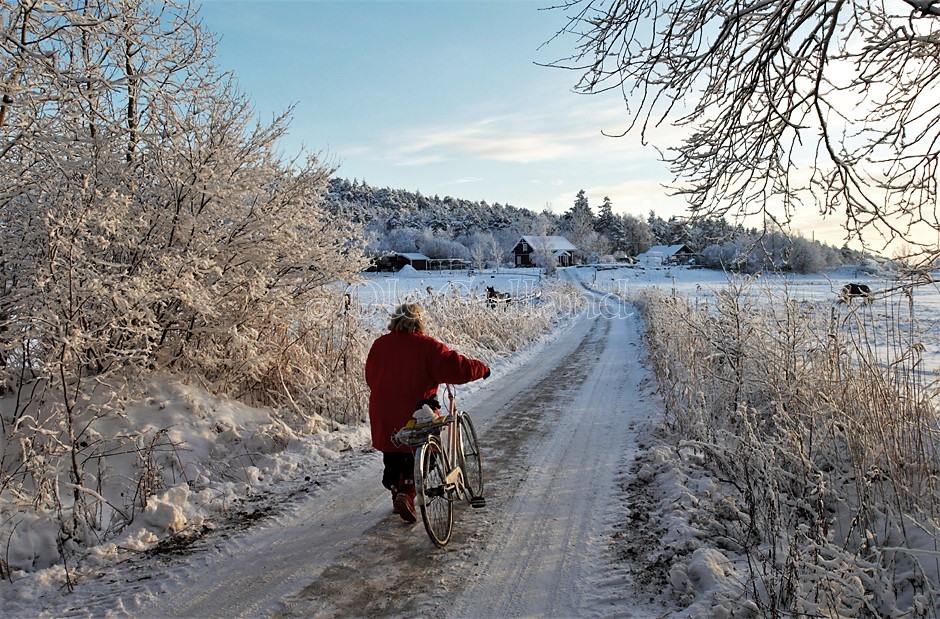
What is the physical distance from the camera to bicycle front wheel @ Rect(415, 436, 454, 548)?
4113 mm

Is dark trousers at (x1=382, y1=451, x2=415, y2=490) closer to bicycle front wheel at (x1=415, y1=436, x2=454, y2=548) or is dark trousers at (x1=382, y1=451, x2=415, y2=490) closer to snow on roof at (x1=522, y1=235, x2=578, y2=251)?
bicycle front wheel at (x1=415, y1=436, x2=454, y2=548)

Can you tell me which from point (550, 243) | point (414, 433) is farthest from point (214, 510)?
point (550, 243)

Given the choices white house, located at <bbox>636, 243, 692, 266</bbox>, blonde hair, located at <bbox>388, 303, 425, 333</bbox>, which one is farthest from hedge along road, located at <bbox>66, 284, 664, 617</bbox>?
white house, located at <bbox>636, 243, 692, 266</bbox>

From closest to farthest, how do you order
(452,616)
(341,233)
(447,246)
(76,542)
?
(452,616)
(76,542)
(341,233)
(447,246)

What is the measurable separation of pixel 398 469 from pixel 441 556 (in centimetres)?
88

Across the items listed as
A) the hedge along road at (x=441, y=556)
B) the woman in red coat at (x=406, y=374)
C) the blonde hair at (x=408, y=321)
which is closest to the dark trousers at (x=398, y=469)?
the woman in red coat at (x=406, y=374)

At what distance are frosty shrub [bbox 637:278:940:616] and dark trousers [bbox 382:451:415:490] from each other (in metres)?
2.39

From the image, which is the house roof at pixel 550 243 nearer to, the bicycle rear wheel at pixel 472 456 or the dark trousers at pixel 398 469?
the bicycle rear wheel at pixel 472 456

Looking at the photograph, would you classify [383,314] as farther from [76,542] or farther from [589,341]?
[589,341]

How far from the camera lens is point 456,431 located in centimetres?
486

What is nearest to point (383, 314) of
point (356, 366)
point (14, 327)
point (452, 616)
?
point (356, 366)

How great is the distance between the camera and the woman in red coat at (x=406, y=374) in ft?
15.0

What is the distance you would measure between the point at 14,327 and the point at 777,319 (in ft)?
25.5

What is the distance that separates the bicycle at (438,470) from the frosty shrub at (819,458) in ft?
6.43
